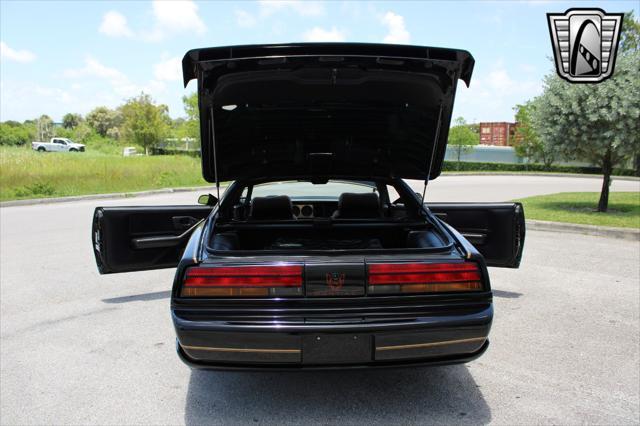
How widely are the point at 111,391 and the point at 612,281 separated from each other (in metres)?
5.33

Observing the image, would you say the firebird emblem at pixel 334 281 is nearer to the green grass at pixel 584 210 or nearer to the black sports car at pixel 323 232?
the black sports car at pixel 323 232

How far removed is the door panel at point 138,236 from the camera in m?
4.26

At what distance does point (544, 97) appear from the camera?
42.1 ft

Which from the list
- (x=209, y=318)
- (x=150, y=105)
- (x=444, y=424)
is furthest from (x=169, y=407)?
(x=150, y=105)

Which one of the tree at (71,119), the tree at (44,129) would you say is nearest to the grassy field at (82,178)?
the tree at (44,129)

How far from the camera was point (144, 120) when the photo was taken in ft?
163

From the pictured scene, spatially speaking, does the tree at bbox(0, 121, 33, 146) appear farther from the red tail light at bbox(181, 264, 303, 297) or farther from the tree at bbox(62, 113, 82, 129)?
the red tail light at bbox(181, 264, 303, 297)

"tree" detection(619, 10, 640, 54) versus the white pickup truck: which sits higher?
"tree" detection(619, 10, 640, 54)

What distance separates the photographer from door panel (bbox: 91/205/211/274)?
4.26 metres

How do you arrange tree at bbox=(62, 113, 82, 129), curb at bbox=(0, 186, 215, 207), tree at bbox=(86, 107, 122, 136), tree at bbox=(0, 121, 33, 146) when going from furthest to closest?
tree at bbox=(62, 113, 82, 129)
tree at bbox=(86, 107, 122, 136)
tree at bbox=(0, 121, 33, 146)
curb at bbox=(0, 186, 215, 207)

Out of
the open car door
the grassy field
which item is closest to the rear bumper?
the open car door

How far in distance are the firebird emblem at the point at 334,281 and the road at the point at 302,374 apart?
784 mm

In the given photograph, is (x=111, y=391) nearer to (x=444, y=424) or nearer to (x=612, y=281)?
(x=444, y=424)

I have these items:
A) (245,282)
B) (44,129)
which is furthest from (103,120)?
(245,282)
